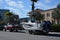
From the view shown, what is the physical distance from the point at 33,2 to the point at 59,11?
16069 mm

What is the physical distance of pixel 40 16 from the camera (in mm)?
74750

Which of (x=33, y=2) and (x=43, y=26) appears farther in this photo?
(x=33, y=2)

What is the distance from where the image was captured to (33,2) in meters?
51.0

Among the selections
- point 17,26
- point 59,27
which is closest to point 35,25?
point 17,26

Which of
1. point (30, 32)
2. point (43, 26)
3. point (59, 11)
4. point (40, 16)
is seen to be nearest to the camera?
point (43, 26)

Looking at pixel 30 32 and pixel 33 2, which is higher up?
pixel 33 2

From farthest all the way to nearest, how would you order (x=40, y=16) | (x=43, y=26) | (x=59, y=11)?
1. (x=40, y=16)
2. (x=59, y=11)
3. (x=43, y=26)

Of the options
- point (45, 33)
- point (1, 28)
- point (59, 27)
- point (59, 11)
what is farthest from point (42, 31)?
point (59, 11)

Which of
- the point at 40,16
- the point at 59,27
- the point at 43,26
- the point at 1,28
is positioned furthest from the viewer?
the point at 40,16

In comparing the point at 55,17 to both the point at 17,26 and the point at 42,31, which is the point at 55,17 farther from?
the point at 42,31

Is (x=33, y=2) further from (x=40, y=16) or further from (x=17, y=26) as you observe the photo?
(x=40, y=16)

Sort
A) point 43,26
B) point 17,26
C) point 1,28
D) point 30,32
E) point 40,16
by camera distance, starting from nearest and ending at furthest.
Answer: point 43,26 < point 30,32 < point 17,26 < point 1,28 < point 40,16

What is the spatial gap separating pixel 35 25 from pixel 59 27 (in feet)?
44.1

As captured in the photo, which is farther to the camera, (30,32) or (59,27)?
(59,27)
